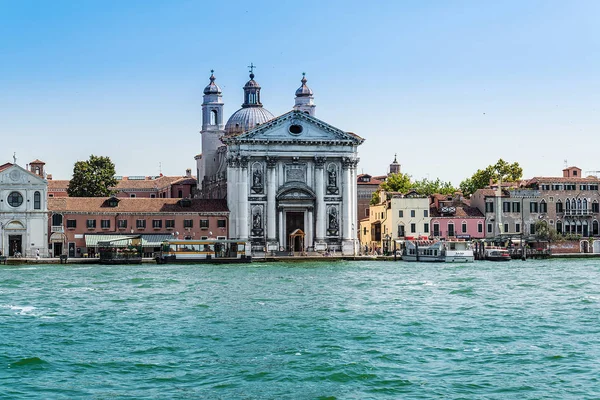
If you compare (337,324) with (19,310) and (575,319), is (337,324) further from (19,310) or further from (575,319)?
(19,310)

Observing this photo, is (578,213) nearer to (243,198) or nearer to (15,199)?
(243,198)

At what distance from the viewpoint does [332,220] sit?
74.8 metres

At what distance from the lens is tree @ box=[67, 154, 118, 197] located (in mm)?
87688

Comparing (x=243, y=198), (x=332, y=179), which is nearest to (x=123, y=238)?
(x=243, y=198)

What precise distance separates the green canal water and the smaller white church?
27544 mm

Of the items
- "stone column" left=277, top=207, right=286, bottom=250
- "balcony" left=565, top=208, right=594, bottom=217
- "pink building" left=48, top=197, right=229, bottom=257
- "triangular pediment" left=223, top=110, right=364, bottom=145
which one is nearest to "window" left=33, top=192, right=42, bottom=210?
"pink building" left=48, top=197, right=229, bottom=257

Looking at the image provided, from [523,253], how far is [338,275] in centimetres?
2639

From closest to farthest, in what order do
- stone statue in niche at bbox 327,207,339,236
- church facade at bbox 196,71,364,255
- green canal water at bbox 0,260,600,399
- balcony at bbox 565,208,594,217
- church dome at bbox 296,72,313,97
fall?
green canal water at bbox 0,260,600,399
church facade at bbox 196,71,364,255
stone statue in niche at bbox 327,207,339,236
balcony at bbox 565,208,594,217
church dome at bbox 296,72,313,97

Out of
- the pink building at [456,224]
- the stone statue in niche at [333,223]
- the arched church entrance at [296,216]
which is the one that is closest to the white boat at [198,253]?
the arched church entrance at [296,216]

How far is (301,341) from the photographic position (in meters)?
24.9

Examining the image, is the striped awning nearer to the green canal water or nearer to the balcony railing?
the green canal water

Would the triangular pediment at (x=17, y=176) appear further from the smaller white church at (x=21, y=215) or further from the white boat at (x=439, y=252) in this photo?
the white boat at (x=439, y=252)

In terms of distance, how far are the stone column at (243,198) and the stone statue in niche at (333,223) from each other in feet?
19.7

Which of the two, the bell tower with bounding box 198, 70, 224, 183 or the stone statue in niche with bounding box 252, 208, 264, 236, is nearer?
the stone statue in niche with bounding box 252, 208, 264, 236
